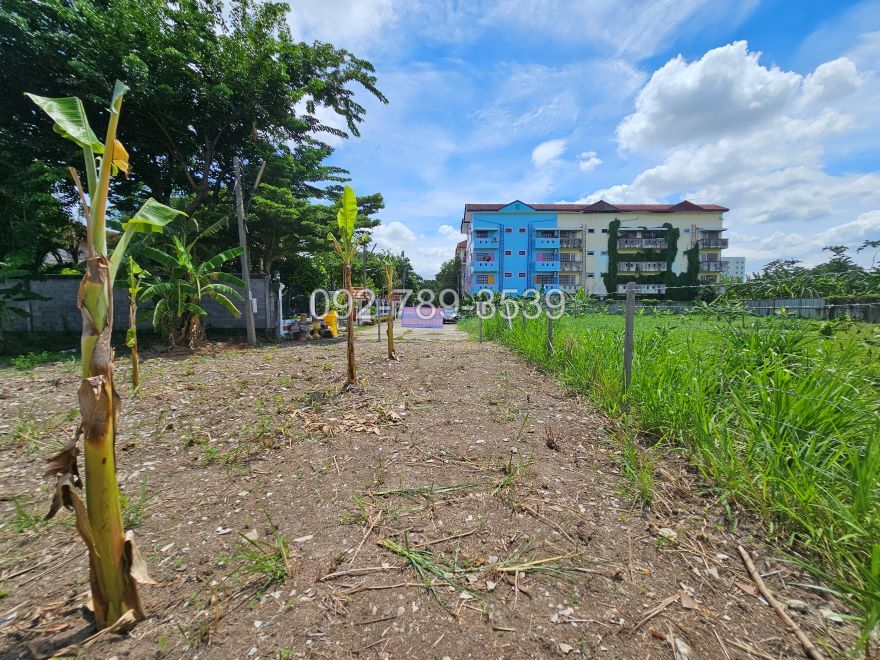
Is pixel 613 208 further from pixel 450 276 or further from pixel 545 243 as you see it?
pixel 450 276

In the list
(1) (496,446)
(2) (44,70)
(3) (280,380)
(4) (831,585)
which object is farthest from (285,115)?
(4) (831,585)

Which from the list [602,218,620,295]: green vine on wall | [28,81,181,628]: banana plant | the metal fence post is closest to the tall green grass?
the metal fence post

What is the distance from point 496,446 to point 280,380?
3.71m

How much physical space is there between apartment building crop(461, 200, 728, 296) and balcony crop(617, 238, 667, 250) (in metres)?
0.10

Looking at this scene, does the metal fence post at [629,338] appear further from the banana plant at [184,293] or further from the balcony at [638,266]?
the balcony at [638,266]

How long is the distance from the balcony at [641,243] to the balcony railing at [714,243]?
471 centimetres

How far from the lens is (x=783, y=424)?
209 cm

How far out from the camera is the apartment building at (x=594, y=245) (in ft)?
130

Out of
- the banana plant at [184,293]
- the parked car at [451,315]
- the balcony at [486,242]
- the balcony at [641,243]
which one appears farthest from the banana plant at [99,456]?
the balcony at [641,243]

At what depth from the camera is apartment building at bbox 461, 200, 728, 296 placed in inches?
1558

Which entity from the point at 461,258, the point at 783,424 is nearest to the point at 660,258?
the point at 461,258

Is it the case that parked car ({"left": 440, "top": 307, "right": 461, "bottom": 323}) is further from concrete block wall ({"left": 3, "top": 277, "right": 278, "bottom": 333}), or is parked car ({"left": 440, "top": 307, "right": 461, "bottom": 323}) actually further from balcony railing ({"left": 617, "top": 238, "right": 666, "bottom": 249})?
balcony railing ({"left": 617, "top": 238, "right": 666, "bottom": 249})

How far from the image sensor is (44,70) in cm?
907

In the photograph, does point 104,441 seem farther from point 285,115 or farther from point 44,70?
point 44,70
